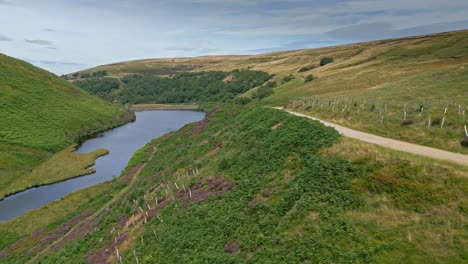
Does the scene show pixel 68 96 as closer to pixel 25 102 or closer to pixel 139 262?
pixel 25 102

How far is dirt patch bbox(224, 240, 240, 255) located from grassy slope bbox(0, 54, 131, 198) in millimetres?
52559

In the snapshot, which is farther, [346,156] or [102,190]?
[102,190]

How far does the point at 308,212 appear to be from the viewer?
61.2 ft

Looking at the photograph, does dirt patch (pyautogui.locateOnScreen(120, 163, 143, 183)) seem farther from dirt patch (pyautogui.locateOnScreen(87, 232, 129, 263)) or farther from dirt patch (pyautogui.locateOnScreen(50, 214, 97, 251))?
dirt patch (pyautogui.locateOnScreen(87, 232, 129, 263))

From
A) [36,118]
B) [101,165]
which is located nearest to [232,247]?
[101,165]

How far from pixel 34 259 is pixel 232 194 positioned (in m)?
21.8

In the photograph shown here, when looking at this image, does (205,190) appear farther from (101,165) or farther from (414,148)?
(101,165)

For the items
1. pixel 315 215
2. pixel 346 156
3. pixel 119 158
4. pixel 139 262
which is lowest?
pixel 119 158

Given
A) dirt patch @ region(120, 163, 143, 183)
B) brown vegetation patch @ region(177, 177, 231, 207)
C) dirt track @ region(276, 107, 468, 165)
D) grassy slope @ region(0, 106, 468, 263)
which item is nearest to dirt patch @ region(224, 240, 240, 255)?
grassy slope @ region(0, 106, 468, 263)

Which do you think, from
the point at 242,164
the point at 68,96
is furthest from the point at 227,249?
the point at 68,96

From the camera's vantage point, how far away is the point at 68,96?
449ft

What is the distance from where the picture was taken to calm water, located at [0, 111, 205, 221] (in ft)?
175

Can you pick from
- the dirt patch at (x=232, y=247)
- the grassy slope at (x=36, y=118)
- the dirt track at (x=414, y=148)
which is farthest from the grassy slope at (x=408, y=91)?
the grassy slope at (x=36, y=118)

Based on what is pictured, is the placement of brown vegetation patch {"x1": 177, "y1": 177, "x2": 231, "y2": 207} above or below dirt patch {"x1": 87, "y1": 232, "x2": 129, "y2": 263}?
above
